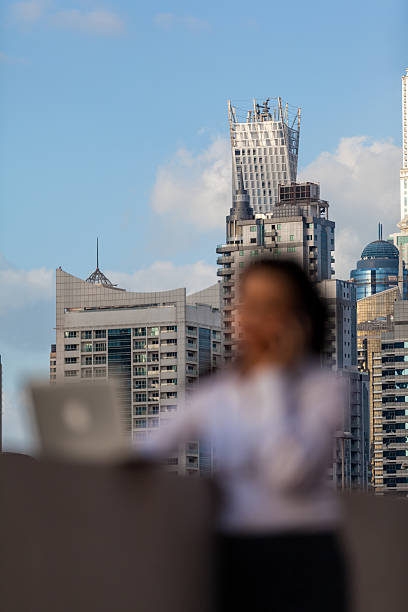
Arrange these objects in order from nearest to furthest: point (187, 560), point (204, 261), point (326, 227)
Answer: point (187, 560) → point (326, 227) → point (204, 261)

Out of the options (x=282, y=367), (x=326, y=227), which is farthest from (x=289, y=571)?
(x=326, y=227)

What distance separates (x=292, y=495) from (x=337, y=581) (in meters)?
0.08

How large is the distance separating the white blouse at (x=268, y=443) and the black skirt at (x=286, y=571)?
0.04 feet

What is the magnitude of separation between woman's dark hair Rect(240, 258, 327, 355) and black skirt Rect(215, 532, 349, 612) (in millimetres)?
163

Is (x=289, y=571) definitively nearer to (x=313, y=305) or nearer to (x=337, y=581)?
(x=337, y=581)

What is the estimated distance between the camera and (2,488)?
1.14 meters

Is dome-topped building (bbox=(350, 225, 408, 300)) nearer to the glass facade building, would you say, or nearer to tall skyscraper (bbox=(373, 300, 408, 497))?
the glass facade building

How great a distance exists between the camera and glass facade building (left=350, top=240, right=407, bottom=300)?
259ft

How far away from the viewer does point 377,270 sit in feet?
262

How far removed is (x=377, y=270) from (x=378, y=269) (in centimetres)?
9

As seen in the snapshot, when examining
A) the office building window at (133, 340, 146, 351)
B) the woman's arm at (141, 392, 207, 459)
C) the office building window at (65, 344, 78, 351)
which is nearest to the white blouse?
the woman's arm at (141, 392, 207, 459)

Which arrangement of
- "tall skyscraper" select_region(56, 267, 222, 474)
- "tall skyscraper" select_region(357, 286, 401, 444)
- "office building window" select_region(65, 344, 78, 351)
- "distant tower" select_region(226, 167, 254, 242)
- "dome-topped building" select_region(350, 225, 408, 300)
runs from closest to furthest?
"tall skyscraper" select_region(56, 267, 222, 474) < "office building window" select_region(65, 344, 78, 351) < "tall skyscraper" select_region(357, 286, 401, 444) < "distant tower" select_region(226, 167, 254, 242) < "dome-topped building" select_region(350, 225, 408, 300)

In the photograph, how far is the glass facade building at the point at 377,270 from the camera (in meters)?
79.1

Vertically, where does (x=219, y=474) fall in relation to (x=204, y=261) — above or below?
below
